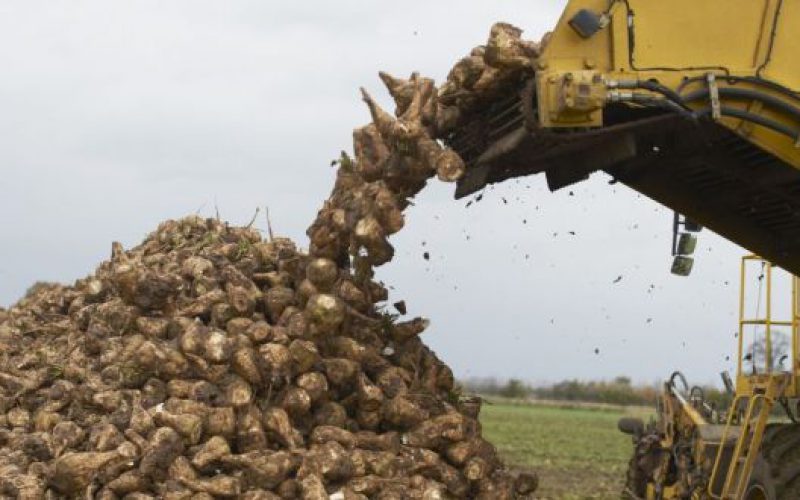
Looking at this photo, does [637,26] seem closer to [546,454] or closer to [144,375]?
[144,375]

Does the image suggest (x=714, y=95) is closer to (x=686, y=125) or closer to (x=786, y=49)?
(x=686, y=125)

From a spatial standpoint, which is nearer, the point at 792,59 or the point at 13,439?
the point at 792,59

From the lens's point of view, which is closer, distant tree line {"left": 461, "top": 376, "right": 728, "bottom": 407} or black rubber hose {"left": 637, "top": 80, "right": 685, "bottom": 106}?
Result: black rubber hose {"left": 637, "top": 80, "right": 685, "bottom": 106}

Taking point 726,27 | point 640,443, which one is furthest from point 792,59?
point 640,443

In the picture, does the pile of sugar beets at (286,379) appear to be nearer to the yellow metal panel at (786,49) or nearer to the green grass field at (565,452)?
the yellow metal panel at (786,49)

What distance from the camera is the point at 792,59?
5391mm

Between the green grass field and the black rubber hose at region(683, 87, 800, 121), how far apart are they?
217 inches

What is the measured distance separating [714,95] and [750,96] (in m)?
0.20

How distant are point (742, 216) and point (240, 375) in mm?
3015

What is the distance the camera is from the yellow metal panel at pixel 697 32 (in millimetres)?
5270

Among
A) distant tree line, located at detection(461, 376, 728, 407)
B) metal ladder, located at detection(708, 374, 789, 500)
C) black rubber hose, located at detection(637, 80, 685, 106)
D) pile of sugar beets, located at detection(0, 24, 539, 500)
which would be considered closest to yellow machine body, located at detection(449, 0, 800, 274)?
black rubber hose, located at detection(637, 80, 685, 106)

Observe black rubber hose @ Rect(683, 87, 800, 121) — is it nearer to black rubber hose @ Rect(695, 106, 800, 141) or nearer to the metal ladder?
black rubber hose @ Rect(695, 106, 800, 141)

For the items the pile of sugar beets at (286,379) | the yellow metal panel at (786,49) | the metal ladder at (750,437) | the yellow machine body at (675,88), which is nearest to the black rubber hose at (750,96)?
the yellow machine body at (675,88)

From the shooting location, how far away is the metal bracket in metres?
5.15
